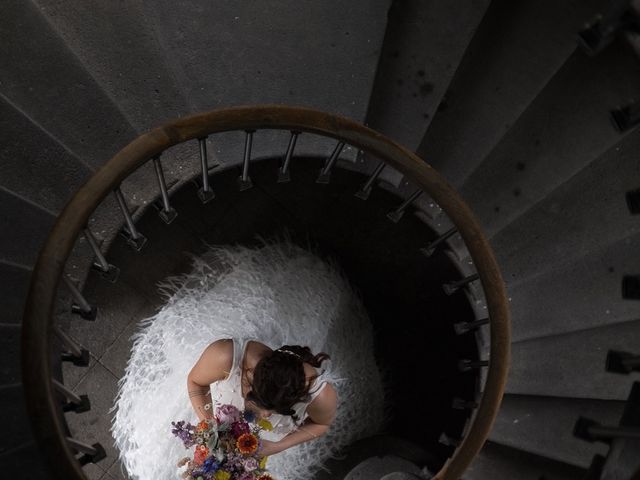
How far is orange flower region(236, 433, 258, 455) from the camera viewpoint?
11.2 feet

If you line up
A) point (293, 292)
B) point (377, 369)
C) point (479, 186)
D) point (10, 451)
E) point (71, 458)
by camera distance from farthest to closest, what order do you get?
point (377, 369)
point (293, 292)
point (479, 186)
point (10, 451)
point (71, 458)

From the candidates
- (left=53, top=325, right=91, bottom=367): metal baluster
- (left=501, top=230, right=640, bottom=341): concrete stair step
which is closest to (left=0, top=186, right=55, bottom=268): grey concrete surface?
(left=53, top=325, right=91, bottom=367): metal baluster

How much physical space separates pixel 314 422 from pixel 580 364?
1618 millimetres

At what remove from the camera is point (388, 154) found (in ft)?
10.2

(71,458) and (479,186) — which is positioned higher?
(479,186)

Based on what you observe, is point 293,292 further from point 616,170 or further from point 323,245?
point 616,170

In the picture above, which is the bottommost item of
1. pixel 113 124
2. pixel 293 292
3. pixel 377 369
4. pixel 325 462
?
pixel 325 462

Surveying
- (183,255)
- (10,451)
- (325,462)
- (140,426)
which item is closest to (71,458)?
(10,451)

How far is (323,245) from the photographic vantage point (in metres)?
4.76

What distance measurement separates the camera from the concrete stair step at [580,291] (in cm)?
365

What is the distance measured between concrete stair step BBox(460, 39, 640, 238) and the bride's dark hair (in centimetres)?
137

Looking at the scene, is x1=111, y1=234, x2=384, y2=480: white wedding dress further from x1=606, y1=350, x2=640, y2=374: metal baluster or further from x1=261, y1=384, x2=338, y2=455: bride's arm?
x1=606, y1=350, x2=640, y2=374: metal baluster

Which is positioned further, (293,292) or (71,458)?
(293,292)

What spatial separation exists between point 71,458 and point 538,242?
262 centimetres
